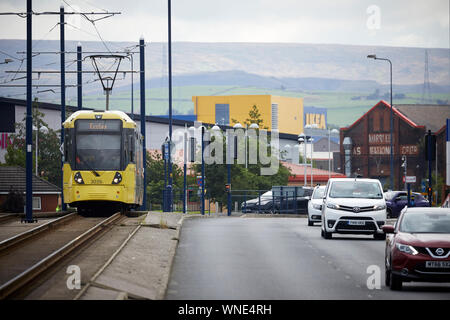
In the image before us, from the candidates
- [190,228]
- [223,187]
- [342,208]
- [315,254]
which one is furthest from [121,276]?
[223,187]

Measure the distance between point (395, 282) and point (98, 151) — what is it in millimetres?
19664

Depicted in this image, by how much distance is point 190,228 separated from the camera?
33.9 m

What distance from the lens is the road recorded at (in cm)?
1545

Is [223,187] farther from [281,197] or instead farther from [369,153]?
[369,153]

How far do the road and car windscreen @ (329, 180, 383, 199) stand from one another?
1.33 metres

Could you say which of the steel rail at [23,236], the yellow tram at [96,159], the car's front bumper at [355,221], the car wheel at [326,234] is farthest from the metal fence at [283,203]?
the car's front bumper at [355,221]

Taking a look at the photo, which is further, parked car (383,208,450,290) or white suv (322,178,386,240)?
white suv (322,178,386,240)

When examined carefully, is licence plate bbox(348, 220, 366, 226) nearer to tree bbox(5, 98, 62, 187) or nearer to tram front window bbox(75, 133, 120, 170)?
tram front window bbox(75, 133, 120, 170)

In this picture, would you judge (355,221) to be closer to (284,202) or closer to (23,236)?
(23,236)

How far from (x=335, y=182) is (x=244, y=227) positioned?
6.70m

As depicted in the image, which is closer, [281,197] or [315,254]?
[315,254]

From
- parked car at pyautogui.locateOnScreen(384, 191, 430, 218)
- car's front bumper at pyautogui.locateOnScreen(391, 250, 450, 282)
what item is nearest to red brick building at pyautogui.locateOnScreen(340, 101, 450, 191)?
parked car at pyautogui.locateOnScreen(384, 191, 430, 218)

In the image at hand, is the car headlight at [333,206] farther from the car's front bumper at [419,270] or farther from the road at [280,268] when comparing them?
the car's front bumper at [419,270]

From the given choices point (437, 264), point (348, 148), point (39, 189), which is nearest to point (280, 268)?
point (437, 264)
